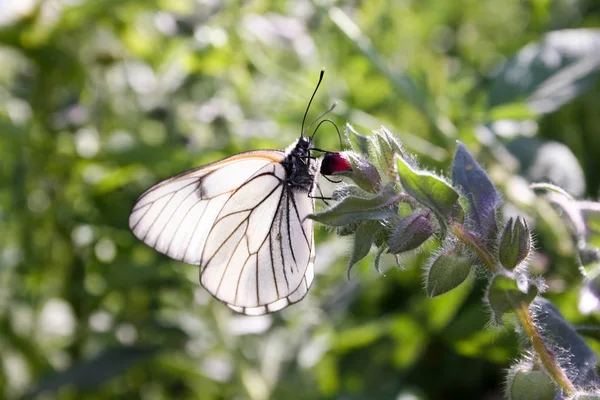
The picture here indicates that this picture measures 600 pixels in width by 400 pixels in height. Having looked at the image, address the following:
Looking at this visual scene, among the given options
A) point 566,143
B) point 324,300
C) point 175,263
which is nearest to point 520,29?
point 566,143

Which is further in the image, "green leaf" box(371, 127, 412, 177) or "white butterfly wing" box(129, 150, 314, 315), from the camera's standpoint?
"white butterfly wing" box(129, 150, 314, 315)

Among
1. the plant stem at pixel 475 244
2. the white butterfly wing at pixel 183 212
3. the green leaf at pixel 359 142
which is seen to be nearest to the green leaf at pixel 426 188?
the plant stem at pixel 475 244

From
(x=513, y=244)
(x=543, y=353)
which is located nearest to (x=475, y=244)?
(x=513, y=244)

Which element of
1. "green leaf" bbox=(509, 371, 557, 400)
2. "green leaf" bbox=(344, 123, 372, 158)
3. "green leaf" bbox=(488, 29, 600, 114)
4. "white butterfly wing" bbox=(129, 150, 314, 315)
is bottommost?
"green leaf" bbox=(509, 371, 557, 400)

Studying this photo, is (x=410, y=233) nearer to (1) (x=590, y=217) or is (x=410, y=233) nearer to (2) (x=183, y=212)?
(1) (x=590, y=217)

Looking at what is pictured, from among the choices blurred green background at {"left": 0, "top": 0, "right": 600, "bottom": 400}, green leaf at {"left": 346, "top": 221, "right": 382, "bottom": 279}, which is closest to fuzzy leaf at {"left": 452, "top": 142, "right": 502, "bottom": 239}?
green leaf at {"left": 346, "top": 221, "right": 382, "bottom": 279}

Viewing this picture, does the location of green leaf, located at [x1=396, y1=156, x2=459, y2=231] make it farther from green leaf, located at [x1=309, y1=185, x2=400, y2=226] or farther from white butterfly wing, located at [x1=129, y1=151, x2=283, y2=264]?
white butterfly wing, located at [x1=129, y1=151, x2=283, y2=264]

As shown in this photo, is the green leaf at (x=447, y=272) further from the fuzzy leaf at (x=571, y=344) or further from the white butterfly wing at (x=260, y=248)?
the white butterfly wing at (x=260, y=248)
